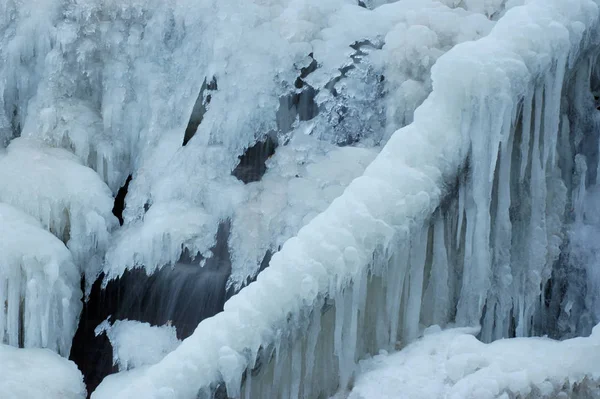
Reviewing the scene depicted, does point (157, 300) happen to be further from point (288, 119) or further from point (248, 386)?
point (248, 386)

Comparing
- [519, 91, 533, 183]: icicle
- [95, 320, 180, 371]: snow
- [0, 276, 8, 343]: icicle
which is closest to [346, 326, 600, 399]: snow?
[519, 91, 533, 183]: icicle

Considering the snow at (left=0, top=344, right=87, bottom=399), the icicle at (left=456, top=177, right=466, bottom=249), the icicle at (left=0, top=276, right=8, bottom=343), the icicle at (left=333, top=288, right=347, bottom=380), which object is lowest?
the snow at (left=0, top=344, right=87, bottom=399)

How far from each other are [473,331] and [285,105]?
2.16m

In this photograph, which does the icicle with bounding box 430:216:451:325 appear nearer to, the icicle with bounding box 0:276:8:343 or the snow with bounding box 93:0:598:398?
the snow with bounding box 93:0:598:398

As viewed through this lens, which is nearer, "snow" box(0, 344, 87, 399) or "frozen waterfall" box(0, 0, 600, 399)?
"frozen waterfall" box(0, 0, 600, 399)

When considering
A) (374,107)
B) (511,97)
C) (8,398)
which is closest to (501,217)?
(511,97)

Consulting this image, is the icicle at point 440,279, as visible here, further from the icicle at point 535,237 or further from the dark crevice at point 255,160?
the dark crevice at point 255,160

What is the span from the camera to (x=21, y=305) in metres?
5.32

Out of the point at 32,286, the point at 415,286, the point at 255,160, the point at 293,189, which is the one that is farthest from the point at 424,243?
the point at 32,286

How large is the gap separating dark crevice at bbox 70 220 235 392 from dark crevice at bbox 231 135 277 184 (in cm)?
35

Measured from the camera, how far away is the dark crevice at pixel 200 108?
18.8 feet

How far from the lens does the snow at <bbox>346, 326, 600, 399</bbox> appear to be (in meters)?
3.24

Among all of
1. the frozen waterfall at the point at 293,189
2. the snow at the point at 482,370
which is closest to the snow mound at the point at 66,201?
the frozen waterfall at the point at 293,189

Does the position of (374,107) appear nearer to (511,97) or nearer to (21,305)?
(511,97)
